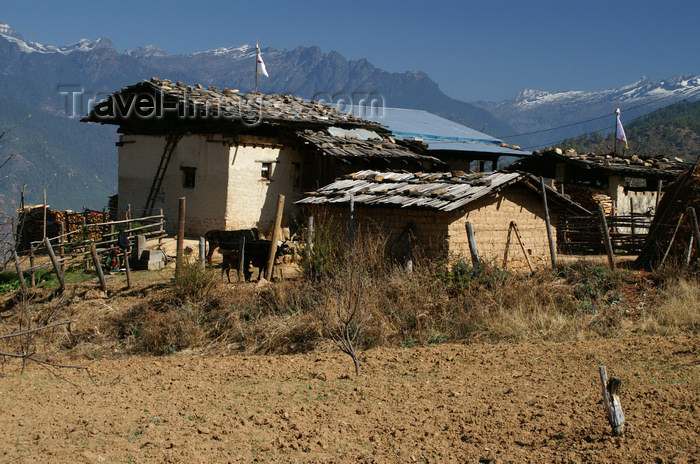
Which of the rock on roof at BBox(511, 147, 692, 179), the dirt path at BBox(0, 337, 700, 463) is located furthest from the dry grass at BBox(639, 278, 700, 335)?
the rock on roof at BBox(511, 147, 692, 179)

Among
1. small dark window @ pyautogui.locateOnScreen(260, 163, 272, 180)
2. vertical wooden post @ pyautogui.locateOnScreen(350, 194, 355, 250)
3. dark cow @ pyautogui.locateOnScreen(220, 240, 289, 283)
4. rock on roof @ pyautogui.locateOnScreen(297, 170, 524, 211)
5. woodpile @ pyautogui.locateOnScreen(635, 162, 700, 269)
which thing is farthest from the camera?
small dark window @ pyautogui.locateOnScreen(260, 163, 272, 180)

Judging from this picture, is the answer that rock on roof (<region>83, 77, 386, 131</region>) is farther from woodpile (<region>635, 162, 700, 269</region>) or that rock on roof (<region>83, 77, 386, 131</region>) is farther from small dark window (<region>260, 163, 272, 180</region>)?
woodpile (<region>635, 162, 700, 269</region>)

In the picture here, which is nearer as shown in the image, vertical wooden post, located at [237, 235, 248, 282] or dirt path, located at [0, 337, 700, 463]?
dirt path, located at [0, 337, 700, 463]

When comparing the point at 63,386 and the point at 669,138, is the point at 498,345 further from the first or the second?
the point at 669,138

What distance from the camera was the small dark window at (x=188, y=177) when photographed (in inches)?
802

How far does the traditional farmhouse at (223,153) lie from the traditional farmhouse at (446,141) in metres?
4.29

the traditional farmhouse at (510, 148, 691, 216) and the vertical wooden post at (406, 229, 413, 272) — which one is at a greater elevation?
the traditional farmhouse at (510, 148, 691, 216)

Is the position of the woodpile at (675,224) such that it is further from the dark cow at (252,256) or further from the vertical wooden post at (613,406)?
the vertical wooden post at (613,406)

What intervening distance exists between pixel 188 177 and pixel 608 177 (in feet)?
48.1

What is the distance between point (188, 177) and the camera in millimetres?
20516

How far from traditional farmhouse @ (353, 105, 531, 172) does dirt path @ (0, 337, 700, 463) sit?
16.2 meters

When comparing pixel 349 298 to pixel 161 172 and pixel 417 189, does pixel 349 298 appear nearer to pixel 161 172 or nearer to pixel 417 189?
pixel 417 189

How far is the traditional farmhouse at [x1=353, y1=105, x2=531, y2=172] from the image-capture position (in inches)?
1045

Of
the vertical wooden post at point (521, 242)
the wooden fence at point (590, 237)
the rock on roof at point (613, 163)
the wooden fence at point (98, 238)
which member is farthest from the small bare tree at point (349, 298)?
the rock on roof at point (613, 163)
